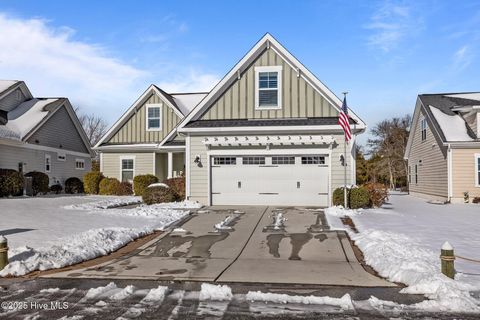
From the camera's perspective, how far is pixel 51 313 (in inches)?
199

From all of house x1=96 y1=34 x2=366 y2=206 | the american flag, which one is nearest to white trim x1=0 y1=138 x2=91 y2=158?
house x1=96 y1=34 x2=366 y2=206

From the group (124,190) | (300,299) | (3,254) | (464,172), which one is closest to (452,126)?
(464,172)

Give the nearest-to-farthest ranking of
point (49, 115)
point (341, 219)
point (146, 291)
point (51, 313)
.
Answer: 1. point (51, 313)
2. point (146, 291)
3. point (341, 219)
4. point (49, 115)

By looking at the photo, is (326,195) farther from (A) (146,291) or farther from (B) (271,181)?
(A) (146,291)

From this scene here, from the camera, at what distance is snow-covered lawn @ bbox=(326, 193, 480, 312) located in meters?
5.68

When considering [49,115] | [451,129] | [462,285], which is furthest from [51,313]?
[49,115]

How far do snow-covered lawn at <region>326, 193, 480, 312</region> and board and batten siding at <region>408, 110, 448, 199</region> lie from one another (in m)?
7.07

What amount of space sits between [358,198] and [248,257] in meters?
8.06

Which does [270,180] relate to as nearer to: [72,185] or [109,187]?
[109,187]

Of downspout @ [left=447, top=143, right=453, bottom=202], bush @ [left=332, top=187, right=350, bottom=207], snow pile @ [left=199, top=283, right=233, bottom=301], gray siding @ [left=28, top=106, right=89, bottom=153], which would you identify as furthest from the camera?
gray siding @ [left=28, top=106, right=89, bottom=153]

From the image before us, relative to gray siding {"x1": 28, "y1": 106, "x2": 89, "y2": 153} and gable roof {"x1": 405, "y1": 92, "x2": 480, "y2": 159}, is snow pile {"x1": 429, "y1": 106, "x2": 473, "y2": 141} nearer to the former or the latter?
gable roof {"x1": 405, "y1": 92, "x2": 480, "y2": 159}

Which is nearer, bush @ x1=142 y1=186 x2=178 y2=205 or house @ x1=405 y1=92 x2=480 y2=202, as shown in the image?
bush @ x1=142 y1=186 x2=178 y2=205

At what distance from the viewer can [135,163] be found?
2530cm

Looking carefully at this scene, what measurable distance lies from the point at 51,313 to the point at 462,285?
574 centimetres
